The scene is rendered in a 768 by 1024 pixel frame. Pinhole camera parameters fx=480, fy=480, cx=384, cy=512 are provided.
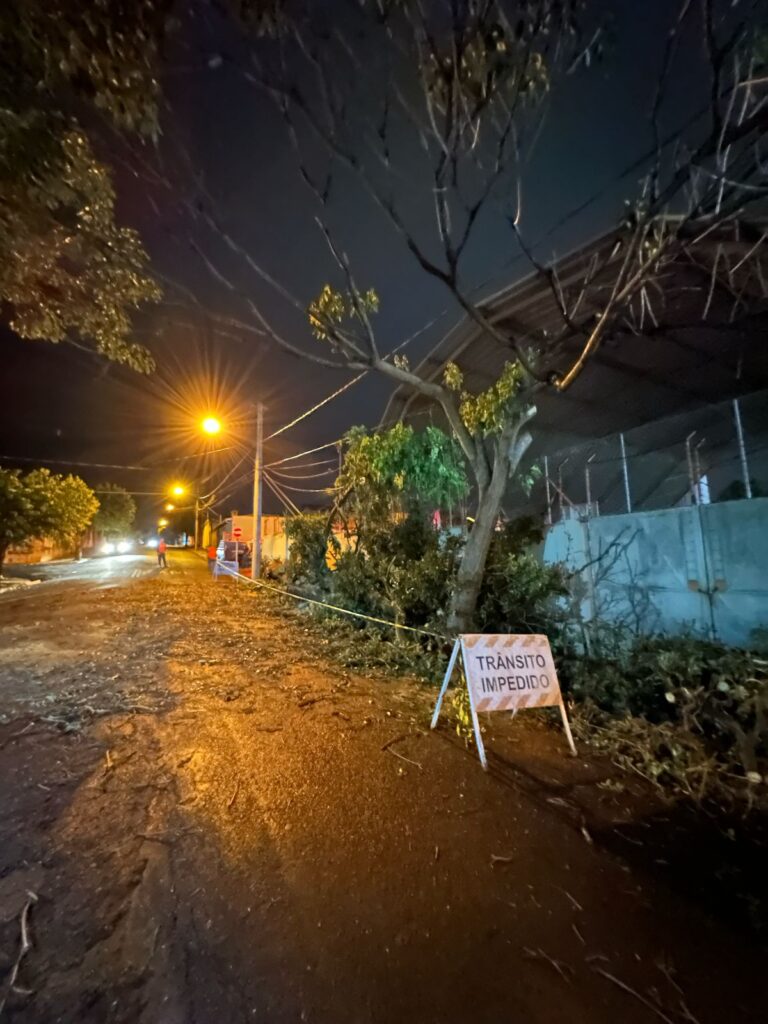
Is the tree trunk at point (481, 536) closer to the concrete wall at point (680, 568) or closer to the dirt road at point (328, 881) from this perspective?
the concrete wall at point (680, 568)

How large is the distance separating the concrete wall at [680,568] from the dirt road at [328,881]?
357 centimetres

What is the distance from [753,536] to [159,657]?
27.0ft

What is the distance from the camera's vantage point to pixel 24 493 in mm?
18469

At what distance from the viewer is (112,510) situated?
45469 mm

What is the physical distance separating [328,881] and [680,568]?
6609mm

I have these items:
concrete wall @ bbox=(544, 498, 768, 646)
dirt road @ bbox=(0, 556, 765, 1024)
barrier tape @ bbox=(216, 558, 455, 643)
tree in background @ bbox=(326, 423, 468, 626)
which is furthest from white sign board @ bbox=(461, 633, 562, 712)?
tree in background @ bbox=(326, 423, 468, 626)

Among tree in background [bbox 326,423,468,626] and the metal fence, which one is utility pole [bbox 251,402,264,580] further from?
the metal fence

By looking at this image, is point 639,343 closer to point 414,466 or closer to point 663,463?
A: point 663,463

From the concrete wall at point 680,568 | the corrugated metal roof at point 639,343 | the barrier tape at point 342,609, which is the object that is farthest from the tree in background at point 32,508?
the concrete wall at point 680,568

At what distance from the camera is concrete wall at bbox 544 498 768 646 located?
6.31 metres

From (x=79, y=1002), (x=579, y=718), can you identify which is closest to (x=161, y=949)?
(x=79, y=1002)

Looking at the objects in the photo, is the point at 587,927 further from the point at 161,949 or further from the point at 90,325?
the point at 90,325

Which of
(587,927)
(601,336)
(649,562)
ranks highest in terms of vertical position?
(601,336)

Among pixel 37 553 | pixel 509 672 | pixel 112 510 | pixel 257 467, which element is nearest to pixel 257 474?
pixel 257 467
